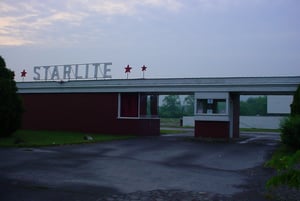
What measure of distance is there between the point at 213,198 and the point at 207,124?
19.5 meters

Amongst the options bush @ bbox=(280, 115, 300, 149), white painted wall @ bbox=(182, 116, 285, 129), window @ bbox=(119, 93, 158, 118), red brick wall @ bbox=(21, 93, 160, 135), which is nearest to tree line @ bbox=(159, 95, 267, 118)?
white painted wall @ bbox=(182, 116, 285, 129)

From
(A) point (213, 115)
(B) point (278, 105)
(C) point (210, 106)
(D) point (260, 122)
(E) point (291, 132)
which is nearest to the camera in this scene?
Answer: (E) point (291, 132)

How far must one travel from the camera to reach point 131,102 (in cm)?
3166

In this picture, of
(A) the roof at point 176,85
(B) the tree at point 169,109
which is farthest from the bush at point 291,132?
(B) the tree at point 169,109

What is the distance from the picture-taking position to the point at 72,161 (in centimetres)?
1477

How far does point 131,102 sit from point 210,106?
6.39 metres

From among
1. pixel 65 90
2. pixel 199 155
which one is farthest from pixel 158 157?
pixel 65 90

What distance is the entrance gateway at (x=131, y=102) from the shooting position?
2792cm

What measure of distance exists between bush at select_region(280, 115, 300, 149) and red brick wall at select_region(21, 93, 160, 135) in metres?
12.8

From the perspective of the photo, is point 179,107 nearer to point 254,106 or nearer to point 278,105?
point 254,106

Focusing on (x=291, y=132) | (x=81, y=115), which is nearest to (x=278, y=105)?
(x=81, y=115)

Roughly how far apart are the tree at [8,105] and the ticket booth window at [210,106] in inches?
472

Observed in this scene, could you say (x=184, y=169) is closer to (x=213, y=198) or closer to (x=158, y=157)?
(x=158, y=157)

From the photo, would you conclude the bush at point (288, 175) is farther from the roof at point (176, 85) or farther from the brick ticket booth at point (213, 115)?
the brick ticket booth at point (213, 115)
